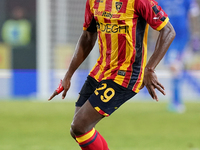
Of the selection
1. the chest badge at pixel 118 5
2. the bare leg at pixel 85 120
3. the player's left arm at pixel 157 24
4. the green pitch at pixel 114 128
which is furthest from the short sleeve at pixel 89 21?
the green pitch at pixel 114 128

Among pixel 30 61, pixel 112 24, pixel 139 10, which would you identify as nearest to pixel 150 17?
pixel 139 10

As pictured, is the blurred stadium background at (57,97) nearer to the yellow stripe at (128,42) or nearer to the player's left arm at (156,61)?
the yellow stripe at (128,42)

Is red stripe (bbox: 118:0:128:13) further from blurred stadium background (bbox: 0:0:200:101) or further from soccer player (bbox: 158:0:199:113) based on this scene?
blurred stadium background (bbox: 0:0:200:101)

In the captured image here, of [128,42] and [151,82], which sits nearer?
[151,82]

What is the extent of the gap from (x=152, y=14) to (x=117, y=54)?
1.48 ft

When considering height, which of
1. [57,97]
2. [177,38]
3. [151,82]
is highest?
[151,82]

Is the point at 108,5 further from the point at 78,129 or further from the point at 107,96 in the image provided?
the point at 78,129

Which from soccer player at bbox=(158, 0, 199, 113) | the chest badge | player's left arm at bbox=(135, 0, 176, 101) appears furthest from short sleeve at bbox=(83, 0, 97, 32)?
soccer player at bbox=(158, 0, 199, 113)

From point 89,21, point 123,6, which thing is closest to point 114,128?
point 89,21

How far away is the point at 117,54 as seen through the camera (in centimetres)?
355

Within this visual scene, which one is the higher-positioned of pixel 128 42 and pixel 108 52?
pixel 128 42

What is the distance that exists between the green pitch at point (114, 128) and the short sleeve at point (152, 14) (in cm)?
195

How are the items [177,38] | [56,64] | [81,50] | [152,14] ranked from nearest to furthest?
[152,14] < [81,50] < [177,38] < [56,64]

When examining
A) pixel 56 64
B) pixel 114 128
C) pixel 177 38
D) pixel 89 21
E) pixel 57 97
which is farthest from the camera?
pixel 56 64
